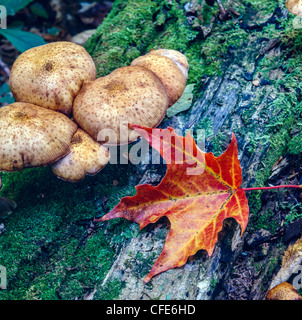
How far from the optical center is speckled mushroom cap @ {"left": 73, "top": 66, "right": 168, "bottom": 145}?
98.8 inches

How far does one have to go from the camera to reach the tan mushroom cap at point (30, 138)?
2393mm

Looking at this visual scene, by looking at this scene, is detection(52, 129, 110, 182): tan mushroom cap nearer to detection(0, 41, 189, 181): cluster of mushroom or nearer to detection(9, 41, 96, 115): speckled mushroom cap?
detection(0, 41, 189, 181): cluster of mushroom

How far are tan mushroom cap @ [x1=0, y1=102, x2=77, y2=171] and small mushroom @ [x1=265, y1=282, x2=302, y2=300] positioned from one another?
6.17 ft

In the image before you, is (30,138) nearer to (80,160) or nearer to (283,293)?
(80,160)

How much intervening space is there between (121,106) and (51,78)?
675 mm

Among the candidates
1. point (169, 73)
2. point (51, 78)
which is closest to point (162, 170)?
point (169, 73)

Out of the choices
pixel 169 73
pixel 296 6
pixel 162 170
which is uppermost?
pixel 296 6

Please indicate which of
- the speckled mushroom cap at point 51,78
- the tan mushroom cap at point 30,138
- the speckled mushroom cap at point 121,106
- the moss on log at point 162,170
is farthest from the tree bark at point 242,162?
the speckled mushroom cap at point 51,78

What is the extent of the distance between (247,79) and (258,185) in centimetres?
116

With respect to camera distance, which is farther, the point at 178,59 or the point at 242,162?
the point at 178,59

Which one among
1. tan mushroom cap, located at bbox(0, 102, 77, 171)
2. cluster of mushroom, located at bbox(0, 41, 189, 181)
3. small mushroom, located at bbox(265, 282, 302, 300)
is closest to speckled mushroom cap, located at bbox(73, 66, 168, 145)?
cluster of mushroom, located at bbox(0, 41, 189, 181)

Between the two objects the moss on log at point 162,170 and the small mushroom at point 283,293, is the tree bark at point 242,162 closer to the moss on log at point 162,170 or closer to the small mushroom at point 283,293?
the moss on log at point 162,170

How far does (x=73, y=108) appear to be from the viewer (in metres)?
2.70
